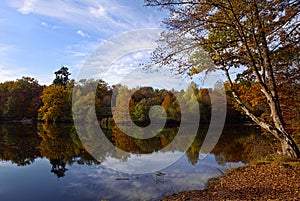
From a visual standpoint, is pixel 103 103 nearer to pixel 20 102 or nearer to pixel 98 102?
pixel 98 102

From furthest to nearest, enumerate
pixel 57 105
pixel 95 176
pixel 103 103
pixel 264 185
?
pixel 57 105
pixel 103 103
pixel 95 176
pixel 264 185

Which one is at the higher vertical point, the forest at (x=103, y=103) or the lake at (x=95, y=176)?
the forest at (x=103, y=103)

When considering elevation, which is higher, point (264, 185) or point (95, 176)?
point (264, 185)

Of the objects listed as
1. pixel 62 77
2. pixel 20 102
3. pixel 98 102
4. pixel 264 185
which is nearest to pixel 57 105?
Result: pixel 98 102

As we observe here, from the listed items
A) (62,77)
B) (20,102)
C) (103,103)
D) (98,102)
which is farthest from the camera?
(62,77)

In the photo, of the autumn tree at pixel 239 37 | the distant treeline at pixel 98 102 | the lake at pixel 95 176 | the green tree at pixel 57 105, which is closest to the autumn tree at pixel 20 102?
the distant treeline at pixel 98 102

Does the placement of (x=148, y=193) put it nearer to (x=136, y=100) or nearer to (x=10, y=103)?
(x=136, y=100)

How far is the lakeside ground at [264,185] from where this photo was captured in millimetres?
4785

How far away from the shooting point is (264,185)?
5469 millimetres

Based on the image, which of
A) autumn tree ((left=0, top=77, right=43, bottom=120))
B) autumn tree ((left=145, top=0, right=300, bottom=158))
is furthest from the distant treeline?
autumn tree ((left=145, top=0, right=300, bottom=158))

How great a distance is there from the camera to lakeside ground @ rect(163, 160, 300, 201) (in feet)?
15.7

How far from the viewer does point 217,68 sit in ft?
26.7

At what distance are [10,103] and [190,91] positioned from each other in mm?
38864

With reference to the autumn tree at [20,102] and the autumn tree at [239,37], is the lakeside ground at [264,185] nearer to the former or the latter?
the autumn tree at [239,37]
